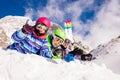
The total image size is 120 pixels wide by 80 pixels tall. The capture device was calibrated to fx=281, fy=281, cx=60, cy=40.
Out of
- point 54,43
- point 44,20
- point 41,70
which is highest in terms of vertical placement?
point 44,20

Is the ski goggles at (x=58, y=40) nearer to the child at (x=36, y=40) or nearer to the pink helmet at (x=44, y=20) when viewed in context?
the child at (x=36, y=40)

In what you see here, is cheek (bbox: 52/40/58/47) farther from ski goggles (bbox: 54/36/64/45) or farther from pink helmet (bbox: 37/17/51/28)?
pink helmet (bbox: 37/17/51/28)

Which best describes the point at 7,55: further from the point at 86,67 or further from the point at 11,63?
the point at 86,67

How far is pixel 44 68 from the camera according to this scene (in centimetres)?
551

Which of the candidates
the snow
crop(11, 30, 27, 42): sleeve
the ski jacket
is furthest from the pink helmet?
the snow

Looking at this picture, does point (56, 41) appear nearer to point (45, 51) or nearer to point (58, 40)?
point (58, 40)

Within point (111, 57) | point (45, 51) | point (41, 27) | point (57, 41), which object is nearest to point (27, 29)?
point (41, 27)

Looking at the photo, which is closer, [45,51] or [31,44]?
[45,51]

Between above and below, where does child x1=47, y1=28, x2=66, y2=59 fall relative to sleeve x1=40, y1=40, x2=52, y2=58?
above

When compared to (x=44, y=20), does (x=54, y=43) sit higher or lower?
lower

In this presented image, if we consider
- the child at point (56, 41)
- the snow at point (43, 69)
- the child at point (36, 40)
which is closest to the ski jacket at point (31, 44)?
the child at point (36, 40)

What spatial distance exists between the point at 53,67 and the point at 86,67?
0.77m

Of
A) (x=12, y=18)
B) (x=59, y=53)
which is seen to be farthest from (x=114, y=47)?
(x=12, y=18)

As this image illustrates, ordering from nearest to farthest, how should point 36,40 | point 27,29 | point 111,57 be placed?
point 27,29 < point 36,40 < point 111,57
